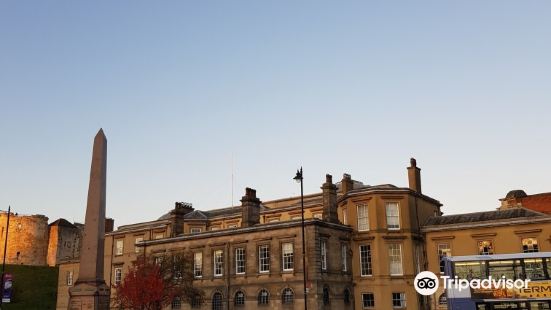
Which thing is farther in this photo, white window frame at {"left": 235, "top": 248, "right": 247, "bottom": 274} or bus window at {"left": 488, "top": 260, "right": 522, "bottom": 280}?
white window frame at {"left": 235, "top": 248, "right": 247, "bottom": 274}

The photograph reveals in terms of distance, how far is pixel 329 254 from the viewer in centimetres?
4075

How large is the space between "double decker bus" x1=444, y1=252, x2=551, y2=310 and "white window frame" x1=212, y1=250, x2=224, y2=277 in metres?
23.6

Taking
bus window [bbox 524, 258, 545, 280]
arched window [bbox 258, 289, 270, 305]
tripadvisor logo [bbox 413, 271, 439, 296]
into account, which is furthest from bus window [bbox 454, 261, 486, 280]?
arched window [bbox 258, 289, 270, 305]

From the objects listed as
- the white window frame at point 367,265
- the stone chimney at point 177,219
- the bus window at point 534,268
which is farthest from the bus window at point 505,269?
the stone chimney at point 177,219

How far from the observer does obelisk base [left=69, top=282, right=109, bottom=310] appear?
757 inches

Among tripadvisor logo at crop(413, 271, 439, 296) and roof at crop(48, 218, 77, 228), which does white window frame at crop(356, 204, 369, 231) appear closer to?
tripadvisor logo at crop(413, 271, 439, 296)

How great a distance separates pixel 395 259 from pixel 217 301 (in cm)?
1529

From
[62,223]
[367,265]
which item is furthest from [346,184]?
[62,223]

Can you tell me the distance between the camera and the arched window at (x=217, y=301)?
4396 centimetres

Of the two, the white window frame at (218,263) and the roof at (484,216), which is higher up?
the roof at (484,216)

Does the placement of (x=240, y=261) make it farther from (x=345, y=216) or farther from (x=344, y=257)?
(x=345, y=216)

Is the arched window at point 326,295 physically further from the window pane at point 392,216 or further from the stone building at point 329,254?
the window pane at point 392,216

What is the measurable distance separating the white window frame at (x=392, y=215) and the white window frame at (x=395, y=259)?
4.76 ft

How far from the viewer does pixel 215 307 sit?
44.1m
